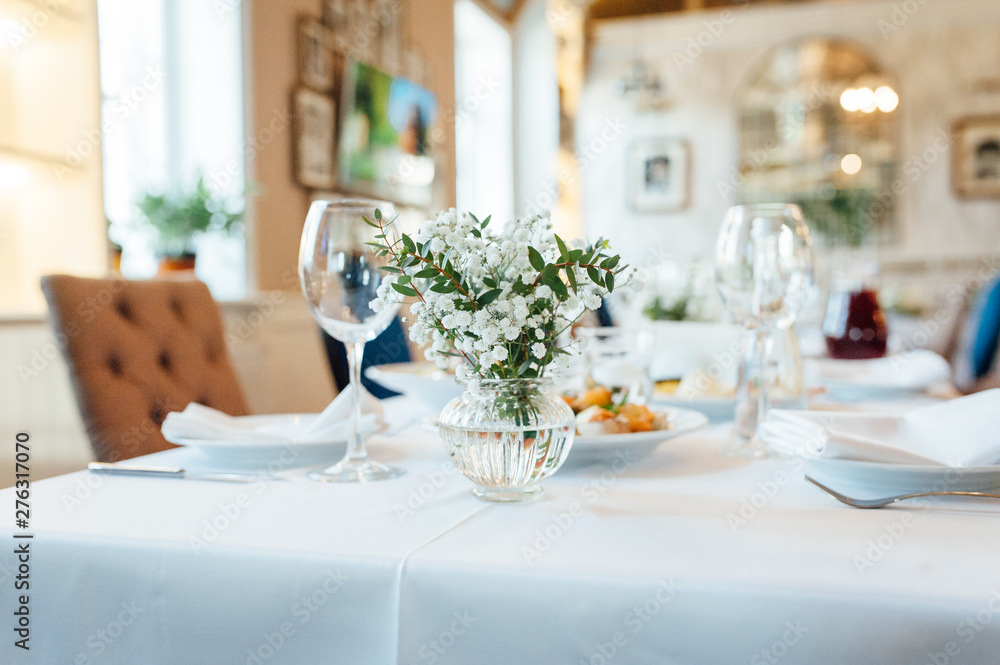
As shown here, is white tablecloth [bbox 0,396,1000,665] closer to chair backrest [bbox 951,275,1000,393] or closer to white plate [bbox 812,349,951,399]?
white plate [bbox 812,349,951,399]

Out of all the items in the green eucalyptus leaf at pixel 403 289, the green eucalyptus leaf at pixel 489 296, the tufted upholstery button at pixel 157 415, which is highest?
the green eucalyptus leaf at pixel 403 289

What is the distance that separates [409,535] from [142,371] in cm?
90

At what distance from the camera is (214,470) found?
2.62ft

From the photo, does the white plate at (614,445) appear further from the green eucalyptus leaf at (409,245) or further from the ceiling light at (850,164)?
the ceiling light at (850,164)

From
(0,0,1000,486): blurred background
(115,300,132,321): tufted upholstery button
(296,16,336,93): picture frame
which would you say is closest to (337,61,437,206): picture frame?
(0,0,1000,486): blurred background

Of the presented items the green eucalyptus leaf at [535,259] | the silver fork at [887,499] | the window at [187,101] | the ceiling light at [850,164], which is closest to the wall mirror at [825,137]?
the ceiling light at [850,164]

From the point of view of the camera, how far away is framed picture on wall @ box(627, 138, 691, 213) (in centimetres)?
701

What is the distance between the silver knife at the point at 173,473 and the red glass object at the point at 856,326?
4.32 ft

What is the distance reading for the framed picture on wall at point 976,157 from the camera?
621cm

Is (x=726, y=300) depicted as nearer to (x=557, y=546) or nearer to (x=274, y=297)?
(x=557, y=546)

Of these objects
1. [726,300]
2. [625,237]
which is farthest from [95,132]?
[625,237]

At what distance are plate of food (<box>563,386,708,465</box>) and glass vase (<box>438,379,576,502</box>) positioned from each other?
0.39 feet

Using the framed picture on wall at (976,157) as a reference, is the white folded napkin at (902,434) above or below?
below

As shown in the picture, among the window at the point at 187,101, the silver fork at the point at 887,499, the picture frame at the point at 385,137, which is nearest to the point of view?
the silver fork at the point at 887,499
